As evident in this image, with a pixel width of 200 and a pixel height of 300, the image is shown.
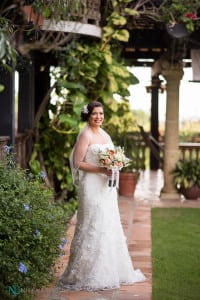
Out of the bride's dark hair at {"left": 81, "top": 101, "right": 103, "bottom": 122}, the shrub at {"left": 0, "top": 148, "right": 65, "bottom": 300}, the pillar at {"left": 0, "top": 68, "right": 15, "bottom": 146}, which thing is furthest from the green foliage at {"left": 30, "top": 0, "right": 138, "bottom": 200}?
the shrub at {"left": 0, "top": 148, "right": 65, "bottom": 300}

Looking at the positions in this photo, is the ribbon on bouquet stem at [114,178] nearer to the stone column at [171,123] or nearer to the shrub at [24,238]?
the shrub at [24,238]

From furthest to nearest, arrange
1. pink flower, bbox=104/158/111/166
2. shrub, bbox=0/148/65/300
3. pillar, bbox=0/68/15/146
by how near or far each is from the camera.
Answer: pillar, bbox=0/68/15/146
pink flower, bbox=104/158/111/166
shrub, bbox=0/148/65/300

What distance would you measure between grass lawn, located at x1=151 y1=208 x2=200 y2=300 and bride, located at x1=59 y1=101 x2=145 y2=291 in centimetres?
45

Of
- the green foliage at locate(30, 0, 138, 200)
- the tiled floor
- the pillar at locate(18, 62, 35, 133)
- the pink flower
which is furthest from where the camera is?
the pillar at locate(18, 62, 35, 133)

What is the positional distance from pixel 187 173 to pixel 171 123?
39.1 inches

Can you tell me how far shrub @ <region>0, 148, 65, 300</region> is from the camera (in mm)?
5289

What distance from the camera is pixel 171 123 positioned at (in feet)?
42.8

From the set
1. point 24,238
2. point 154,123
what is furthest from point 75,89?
point 154,123

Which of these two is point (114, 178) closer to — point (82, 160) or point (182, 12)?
point (82, 160)

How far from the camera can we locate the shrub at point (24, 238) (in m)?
5.29

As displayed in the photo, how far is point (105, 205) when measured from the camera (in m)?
6.46

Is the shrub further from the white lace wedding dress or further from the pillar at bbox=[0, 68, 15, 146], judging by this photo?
the pillar at bbox=[0, 68, 15, 146]

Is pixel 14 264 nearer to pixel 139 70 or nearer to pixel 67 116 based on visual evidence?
pixel 67 116

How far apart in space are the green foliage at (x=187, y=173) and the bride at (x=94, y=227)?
6.43 m
